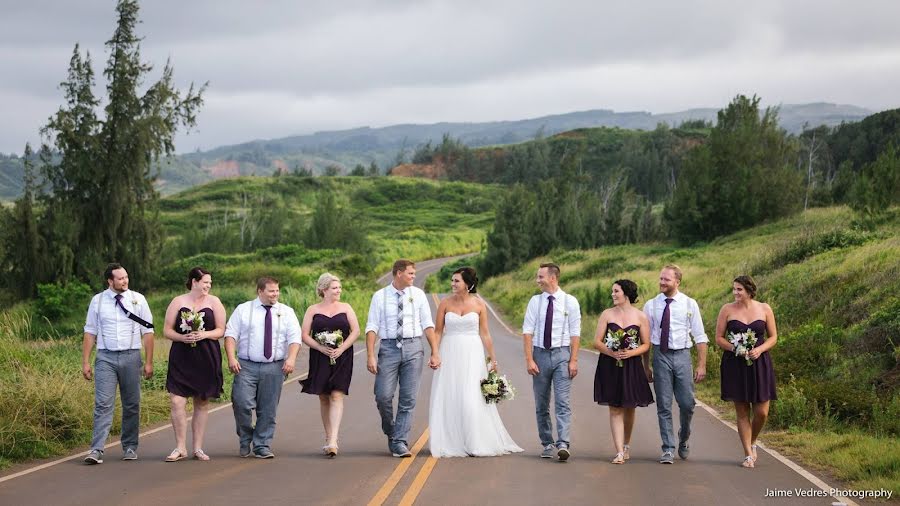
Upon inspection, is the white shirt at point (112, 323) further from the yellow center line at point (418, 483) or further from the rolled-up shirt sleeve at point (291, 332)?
the yellow center line at point (418, 483)

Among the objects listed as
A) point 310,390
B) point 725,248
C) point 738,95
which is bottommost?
point 725,248

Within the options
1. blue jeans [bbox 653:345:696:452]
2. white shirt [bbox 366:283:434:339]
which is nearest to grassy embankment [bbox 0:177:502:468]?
white shirt [bbox 366:283:434:339]

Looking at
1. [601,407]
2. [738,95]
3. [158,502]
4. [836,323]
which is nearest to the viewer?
[158,502]

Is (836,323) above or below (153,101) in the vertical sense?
below

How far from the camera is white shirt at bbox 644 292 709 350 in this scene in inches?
466

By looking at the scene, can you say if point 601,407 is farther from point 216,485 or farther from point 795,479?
point 216,485

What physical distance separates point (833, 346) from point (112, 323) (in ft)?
41.3

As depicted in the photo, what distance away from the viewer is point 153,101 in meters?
57.7

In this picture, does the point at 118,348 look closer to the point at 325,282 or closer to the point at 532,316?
the point at 325,282

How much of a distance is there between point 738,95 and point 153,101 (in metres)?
39.9

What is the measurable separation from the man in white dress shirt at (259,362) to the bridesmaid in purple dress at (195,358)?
Result: 24cm

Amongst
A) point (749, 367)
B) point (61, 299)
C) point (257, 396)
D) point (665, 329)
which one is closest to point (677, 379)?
point (665, 329)

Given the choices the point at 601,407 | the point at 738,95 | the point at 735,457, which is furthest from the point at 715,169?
the point at 735,457

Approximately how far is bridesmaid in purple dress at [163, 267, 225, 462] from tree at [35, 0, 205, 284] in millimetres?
46782
